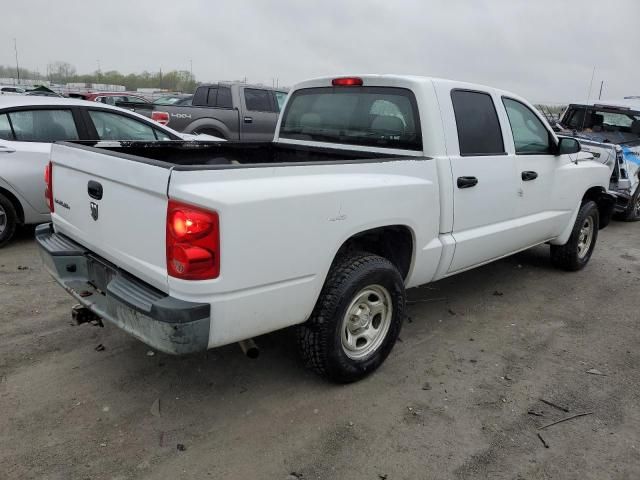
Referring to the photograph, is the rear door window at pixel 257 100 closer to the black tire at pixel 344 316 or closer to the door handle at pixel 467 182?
the door handle at pixel 467 182

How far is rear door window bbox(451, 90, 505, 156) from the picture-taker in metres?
3.87

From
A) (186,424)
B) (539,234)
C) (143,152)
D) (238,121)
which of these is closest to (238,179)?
(186,424)

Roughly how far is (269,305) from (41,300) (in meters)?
2.67

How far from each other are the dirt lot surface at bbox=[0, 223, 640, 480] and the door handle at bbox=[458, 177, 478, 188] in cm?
119

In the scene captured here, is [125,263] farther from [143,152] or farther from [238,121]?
[238,121]

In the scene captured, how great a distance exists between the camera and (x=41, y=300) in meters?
4.39

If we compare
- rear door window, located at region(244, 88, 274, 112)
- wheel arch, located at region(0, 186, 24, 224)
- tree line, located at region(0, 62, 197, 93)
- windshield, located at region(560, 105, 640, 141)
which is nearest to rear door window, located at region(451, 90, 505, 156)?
wheel arch, located at region(0, 186, 24, 224)

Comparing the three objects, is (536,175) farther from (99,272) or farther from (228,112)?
(228,112)

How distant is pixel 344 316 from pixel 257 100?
9.24 meters

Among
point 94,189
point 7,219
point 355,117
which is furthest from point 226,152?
point 7,219

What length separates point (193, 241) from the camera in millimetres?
2402

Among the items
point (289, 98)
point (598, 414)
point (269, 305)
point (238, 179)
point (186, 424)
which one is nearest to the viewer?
point (238, 179)

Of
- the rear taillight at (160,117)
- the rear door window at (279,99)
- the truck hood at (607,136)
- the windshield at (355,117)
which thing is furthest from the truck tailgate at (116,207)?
the rear door window at (279,99)

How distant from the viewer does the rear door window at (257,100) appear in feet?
37.4
